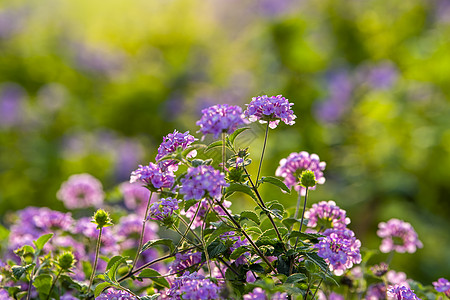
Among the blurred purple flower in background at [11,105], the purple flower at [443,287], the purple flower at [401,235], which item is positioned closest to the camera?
the purple flower at [443,287]

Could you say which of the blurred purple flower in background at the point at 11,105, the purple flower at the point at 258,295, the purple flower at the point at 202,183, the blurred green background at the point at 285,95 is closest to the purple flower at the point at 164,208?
the purple flower at the point at 202,183

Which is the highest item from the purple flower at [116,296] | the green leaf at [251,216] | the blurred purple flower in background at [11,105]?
the blurred purple flower in background at [11,105]

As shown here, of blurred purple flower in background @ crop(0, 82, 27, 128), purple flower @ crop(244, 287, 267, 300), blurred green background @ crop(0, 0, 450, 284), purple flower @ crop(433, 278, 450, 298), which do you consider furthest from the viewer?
blurred purple flower in background @ crop(0, 82, 27, 128)

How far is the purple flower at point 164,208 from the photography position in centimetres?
90

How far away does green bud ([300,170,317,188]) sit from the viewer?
98 centimetres

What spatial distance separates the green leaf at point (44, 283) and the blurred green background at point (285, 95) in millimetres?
1737

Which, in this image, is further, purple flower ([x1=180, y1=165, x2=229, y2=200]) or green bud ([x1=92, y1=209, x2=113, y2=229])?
green bud ([x1=92, y1=209, x2=113, y2=229])

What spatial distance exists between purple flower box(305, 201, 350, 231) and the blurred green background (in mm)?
1625

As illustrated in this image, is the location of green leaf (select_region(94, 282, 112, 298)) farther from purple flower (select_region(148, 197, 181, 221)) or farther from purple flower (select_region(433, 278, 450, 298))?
purple flower (select_region(433, 278, 450, 298))

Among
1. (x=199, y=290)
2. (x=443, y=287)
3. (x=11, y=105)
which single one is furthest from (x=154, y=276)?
(x=11, y=105)

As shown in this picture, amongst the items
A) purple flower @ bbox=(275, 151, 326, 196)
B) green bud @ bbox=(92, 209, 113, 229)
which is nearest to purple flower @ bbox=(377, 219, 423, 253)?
purple flower @ bbox=(275, 151, 326, 196)

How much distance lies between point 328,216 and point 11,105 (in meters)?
3.16

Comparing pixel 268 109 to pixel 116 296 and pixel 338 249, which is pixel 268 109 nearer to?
pixel 338 249

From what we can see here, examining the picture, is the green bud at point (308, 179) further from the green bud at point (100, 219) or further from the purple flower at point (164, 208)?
the green bud at point (100, 219)
